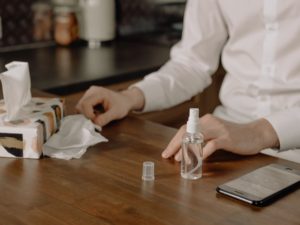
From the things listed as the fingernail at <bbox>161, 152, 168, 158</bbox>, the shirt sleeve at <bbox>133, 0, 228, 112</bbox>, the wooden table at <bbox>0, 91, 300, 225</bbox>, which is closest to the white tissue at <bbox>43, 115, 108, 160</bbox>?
the wooden table at <bbox>0, 91, 300, 225</bbox>

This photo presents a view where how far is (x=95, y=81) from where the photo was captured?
6.52 feet

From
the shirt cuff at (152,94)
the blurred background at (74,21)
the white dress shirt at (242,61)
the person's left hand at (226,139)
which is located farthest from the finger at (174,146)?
the blurred background at (74,21)

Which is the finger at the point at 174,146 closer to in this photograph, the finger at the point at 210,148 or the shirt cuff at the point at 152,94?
the finger at the point at 210,148

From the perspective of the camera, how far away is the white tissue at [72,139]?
114 cm

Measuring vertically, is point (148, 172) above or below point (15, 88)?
below

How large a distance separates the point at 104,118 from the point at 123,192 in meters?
0.38

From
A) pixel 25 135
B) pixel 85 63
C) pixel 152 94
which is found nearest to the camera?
pixel 25 135

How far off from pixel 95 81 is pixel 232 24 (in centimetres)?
58

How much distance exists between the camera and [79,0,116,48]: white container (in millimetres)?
2545

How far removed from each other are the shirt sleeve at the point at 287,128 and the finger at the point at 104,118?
1.17 feet

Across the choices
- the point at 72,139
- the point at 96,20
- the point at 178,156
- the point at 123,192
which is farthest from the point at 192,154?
the point at 96,20

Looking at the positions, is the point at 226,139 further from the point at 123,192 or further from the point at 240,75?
the point at 240,75

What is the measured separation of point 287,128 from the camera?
4.14ft

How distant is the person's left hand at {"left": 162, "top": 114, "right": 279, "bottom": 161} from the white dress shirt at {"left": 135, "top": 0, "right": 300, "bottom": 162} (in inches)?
4.2
